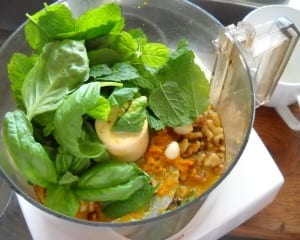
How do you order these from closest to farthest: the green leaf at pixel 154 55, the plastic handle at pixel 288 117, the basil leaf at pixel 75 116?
the basil leaf at pixel 75 116
the green leaf at pixel 154 55
the plastic handle at pixel 288 117

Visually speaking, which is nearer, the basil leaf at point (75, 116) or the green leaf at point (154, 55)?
the basil leaf at point (75, 116)

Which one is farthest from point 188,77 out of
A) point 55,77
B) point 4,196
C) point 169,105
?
point 4,196

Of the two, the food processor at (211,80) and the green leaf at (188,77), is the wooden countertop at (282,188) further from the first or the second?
the green leaf at (188,77)

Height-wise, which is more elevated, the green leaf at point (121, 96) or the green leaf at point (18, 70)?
the green leaf at point (18, 70)

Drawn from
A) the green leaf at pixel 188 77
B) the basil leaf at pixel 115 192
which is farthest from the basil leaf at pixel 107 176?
the green leaf at pixel 188 77

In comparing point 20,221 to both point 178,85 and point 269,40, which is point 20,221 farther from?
point 269,40

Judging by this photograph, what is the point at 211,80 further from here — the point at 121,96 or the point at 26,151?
the point at 26,151

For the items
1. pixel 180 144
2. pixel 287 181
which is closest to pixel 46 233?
pixel 180 144
